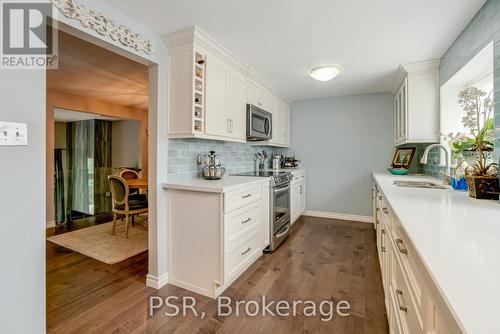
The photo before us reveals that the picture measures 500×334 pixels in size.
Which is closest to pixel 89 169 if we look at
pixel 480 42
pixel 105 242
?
pixel 105 242

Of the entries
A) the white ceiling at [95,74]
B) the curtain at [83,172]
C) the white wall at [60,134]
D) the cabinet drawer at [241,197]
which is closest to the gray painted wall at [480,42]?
the cabinet drawer at [241,197]

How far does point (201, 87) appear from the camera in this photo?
224cm

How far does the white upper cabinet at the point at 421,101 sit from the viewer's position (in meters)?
2.71

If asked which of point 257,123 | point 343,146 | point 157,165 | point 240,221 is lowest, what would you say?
point 240,221

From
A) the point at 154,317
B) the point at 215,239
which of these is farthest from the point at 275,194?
the point at 154,317

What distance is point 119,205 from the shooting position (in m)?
3.54

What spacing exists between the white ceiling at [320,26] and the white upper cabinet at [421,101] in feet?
0.53

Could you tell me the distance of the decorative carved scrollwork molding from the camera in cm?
145

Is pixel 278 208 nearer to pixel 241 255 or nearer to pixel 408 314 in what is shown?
pixel 241 255

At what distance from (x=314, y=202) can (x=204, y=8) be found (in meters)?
3.75

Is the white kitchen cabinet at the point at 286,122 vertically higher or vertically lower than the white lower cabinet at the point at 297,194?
higher

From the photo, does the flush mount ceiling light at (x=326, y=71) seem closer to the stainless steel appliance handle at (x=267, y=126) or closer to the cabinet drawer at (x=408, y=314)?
the stainless steel appliance handle at (x=267, y=126)

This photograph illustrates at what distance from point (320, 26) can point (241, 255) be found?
7.14ft

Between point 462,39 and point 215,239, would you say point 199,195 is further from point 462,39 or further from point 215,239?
point 462,39
